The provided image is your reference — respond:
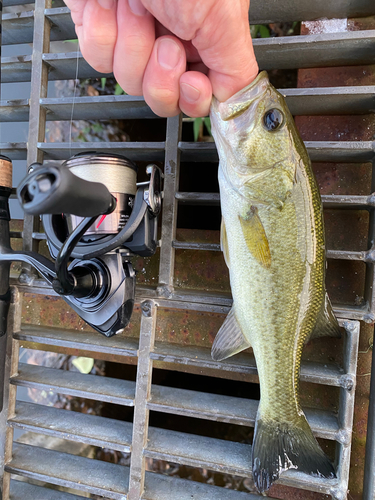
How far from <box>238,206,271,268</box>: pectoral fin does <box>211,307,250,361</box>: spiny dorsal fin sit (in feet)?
1.16

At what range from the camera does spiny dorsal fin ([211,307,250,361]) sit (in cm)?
168

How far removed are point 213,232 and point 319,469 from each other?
4.79 ft

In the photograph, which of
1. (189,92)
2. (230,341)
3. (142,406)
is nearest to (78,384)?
(142,406)

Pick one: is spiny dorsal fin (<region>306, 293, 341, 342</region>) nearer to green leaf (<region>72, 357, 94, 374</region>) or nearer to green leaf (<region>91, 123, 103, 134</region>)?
green leaf (<region>72, 357, 94, 374</region>)

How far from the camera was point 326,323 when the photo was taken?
5.40ft

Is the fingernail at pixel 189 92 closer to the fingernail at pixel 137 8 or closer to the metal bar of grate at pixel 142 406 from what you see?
the fingernail at pixel 137 8

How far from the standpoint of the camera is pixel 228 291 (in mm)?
2168

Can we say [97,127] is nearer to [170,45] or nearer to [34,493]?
[170,45]

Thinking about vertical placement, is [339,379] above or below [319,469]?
above

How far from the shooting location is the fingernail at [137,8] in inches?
46.8

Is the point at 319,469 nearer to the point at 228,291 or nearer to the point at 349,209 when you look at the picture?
the point at 228,291

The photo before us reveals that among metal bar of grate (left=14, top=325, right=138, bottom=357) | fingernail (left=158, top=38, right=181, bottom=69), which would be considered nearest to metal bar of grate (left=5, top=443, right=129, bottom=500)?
metal bar of grate (left=14, top=325, right=138, bottom=357)

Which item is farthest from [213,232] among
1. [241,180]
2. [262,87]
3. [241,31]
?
[241,31]

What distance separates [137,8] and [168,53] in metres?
0.19
